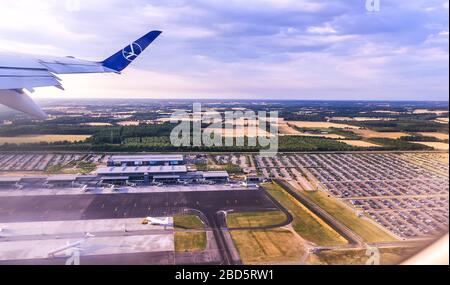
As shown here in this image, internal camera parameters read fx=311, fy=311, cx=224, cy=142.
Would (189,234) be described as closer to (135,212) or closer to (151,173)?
(135,212)

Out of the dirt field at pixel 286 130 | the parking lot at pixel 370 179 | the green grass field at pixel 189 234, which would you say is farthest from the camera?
the dirt field at pixel 286 130

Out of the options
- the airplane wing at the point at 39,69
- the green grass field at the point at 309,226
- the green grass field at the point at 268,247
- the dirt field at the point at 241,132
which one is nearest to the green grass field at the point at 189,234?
the green grass field at the point at 268,247

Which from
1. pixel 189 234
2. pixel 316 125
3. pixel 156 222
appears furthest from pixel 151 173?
pixel 316 125

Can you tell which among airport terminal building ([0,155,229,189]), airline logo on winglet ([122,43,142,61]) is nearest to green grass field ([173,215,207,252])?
airport terminal building ([0,155,229,189])

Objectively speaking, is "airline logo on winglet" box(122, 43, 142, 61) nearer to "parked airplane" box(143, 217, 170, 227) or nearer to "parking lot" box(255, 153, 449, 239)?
"parked airplane" box(143, 217, 170, 227)

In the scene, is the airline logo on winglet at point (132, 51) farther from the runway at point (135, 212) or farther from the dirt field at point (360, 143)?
the dirt field at point (360, 143)
